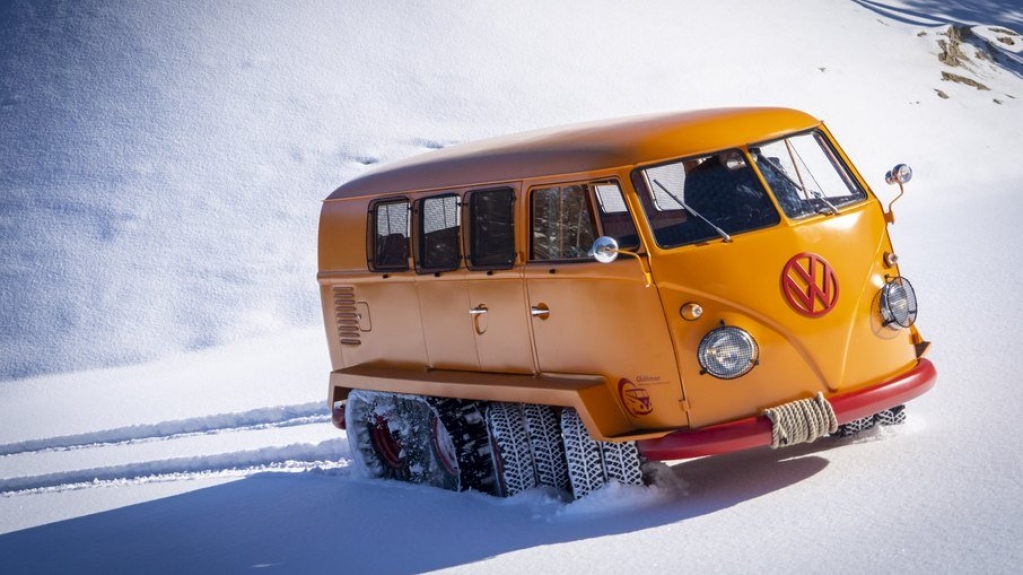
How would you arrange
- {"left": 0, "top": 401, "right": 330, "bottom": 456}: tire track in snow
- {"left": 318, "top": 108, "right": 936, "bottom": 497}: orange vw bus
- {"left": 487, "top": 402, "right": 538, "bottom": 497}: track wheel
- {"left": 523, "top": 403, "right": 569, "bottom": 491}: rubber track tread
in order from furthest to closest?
{"left": 0, "top": 401, "right": 330, "bottom": 456}: tire track in snow → {"left": 487, "top": 402, "right": 538, "bottom": 497}: track wheel → {"left": 523, "top": 403, "right": 569, "bottom": 491}: rubber track tread → {"left": 318, "top": 108, "right": 936, "bottom": 497}: orange vw bus

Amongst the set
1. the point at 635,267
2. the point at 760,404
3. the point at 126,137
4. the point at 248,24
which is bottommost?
the point at 760,404

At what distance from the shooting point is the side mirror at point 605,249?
261 inches

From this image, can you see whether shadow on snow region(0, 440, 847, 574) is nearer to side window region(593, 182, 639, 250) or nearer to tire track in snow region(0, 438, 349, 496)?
tire track in snow region(0, 438, 349, 496)

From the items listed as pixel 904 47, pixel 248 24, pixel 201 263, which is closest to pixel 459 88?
pixel 248 24

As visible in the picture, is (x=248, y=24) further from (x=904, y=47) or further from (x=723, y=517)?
(x=723, y=517)

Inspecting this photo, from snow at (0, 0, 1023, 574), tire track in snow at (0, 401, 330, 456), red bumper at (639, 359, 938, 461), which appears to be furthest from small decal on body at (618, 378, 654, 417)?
tire track in snow at (0, 401, 330, 456)

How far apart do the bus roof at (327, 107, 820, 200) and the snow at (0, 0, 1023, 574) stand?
7.08 feet

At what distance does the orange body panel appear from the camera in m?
6.75

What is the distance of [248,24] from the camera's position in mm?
27219

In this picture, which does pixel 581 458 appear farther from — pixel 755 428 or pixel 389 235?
pixel 389 235

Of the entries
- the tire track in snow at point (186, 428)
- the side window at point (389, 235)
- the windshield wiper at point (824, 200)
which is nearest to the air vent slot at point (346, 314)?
the side window at point (389, 235)

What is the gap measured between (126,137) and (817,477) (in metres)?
19.7

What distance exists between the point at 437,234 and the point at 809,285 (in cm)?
286

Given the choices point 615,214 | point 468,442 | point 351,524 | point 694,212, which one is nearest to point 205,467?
point 351,524
